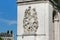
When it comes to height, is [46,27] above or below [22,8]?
below

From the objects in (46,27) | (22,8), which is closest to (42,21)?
(46,27)

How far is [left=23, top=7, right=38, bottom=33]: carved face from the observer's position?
8.54 m

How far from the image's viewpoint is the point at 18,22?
8.80m

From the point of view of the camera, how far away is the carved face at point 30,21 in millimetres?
8539

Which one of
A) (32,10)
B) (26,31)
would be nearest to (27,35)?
(26,31)

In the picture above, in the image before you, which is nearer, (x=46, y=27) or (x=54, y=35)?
(x=46, y=27)

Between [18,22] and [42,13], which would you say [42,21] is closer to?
[42,13]

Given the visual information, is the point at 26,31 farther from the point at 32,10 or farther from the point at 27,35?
the point at 32,10

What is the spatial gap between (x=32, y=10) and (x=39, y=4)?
287 mm

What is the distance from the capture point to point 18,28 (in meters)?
8.78

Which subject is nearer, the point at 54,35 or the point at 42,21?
the point at 42,21

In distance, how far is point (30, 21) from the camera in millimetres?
8594

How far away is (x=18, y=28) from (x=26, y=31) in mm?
286

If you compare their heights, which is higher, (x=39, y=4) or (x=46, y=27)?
(x=39, y=4)
